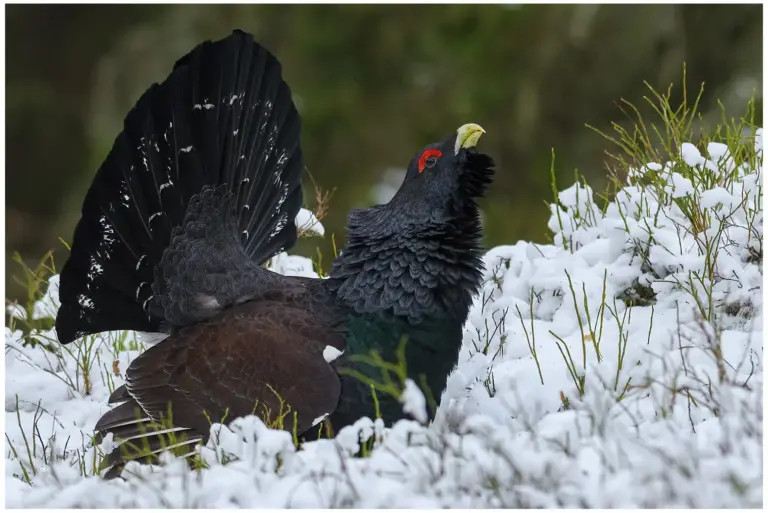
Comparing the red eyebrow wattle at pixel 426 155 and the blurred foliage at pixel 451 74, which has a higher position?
the blurred foliage at pixel 451 74

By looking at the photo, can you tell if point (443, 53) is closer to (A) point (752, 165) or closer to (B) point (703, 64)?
(B) point (703, 64)

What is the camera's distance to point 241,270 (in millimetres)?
3393

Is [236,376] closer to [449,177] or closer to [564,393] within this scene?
[449,177]

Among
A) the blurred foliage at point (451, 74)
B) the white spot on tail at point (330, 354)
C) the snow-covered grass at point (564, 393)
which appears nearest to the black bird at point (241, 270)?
the white spot on tail at point (330, 354)

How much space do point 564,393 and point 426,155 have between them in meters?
0.88

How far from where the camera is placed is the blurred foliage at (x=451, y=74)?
7.36 meters

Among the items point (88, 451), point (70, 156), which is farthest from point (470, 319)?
point (70, 156)

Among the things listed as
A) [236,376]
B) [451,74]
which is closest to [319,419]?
[236,376]

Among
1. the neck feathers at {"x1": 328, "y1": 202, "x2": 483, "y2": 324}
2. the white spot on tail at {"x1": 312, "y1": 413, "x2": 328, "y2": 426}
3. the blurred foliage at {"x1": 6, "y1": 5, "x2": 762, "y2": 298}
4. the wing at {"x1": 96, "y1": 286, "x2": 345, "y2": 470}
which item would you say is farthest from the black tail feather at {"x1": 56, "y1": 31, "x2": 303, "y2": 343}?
the blurred foliage at {"x1": 6, "y1": 5, "x2": 762, "y2": 298}

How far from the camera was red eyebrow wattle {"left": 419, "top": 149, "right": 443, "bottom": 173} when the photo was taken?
3109mm

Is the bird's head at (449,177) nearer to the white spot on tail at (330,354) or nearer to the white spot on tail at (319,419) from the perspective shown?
the white spot on tail at (330,354)

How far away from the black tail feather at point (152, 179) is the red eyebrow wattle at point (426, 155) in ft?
2.43

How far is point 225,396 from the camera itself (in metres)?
2.99

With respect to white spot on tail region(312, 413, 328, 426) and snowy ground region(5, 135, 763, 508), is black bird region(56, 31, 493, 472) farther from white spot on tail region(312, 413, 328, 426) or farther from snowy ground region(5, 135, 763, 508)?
snowy ground region(5, 135, 763, 508)
